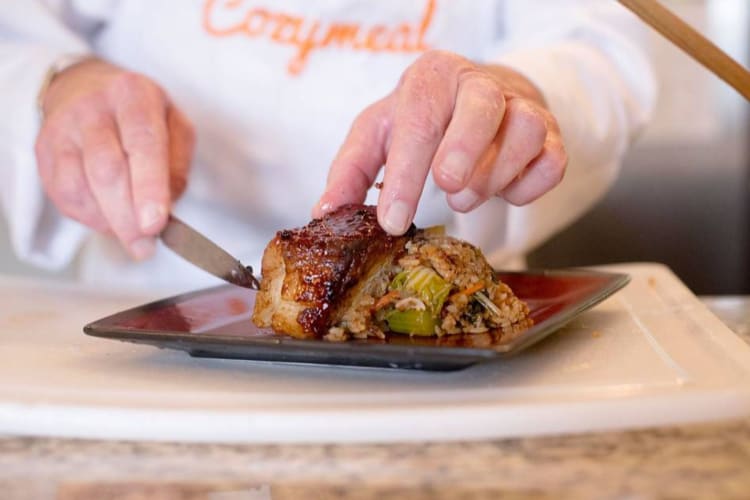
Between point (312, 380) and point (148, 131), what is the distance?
0.46 metres

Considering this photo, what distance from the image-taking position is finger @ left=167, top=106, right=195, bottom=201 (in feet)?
3.99

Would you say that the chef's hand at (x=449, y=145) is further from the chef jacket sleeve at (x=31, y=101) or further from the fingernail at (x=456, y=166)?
the chef jacket sleeve at (x=31, y=101)

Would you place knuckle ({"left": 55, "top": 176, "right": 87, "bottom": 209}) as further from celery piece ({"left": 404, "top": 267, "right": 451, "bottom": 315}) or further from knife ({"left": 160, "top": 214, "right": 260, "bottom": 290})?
celery piece ({"left": 404, "top": 267, "right": 451, "bottom": 315})

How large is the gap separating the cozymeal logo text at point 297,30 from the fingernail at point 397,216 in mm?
629

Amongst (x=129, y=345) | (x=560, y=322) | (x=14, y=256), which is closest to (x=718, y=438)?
(x=560, y=322)

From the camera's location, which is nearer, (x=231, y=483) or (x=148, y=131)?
(x=231, y=483)

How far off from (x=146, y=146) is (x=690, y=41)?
61 centimetres

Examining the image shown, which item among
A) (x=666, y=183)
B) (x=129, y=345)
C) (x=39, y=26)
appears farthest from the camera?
(x=666, y=183)

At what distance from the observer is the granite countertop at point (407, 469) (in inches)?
→ 23.6

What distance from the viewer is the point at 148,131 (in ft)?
3.61

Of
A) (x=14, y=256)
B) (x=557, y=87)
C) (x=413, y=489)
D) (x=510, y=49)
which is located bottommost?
(x=413, y=489)

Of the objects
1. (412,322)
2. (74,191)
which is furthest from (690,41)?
(74,191)

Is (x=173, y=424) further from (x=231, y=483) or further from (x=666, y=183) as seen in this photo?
(x=666, y=183)

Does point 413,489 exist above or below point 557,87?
below
